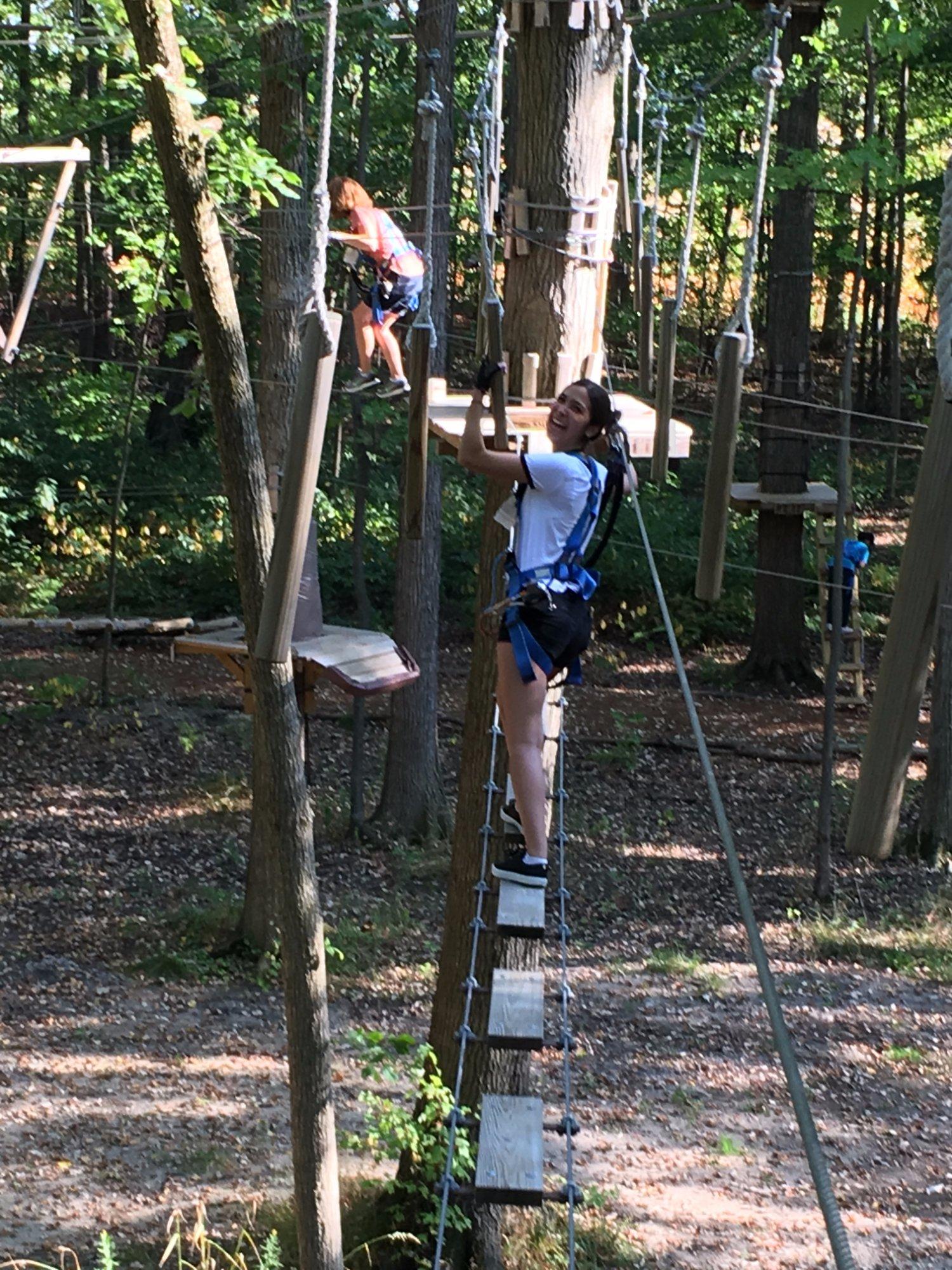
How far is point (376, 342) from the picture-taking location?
7.00 meters

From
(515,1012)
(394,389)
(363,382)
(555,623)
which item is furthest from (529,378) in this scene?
(394,389)

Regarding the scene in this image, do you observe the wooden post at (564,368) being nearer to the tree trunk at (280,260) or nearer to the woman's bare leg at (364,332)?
the woman's bare leg at (364,332)

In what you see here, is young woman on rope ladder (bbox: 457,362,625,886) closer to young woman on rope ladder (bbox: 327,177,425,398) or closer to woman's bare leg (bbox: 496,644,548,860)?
woman's bare leg (bbox: 496,644,548,860)

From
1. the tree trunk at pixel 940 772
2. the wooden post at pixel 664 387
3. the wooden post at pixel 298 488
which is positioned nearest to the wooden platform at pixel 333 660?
the wooden post at pixel 664 387

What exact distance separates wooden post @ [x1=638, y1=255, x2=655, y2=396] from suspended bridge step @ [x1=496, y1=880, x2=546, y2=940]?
5.24 feet

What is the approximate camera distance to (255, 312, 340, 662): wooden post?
246 centimetres

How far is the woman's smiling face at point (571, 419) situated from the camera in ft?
12.8

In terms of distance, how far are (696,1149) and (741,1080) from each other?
823mm

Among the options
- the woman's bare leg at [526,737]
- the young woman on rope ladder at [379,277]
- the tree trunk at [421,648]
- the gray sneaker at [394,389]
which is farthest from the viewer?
the tree trunk at [421,648]

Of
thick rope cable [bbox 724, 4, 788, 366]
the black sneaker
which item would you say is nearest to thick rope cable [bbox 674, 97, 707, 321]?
thick rope cable [bbox 724, 4, 788, 366]

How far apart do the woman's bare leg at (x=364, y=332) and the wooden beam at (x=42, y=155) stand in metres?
1.40

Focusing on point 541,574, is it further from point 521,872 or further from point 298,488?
point 298,488

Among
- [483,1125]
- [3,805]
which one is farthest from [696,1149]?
[3,805]

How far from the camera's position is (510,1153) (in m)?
3.31
